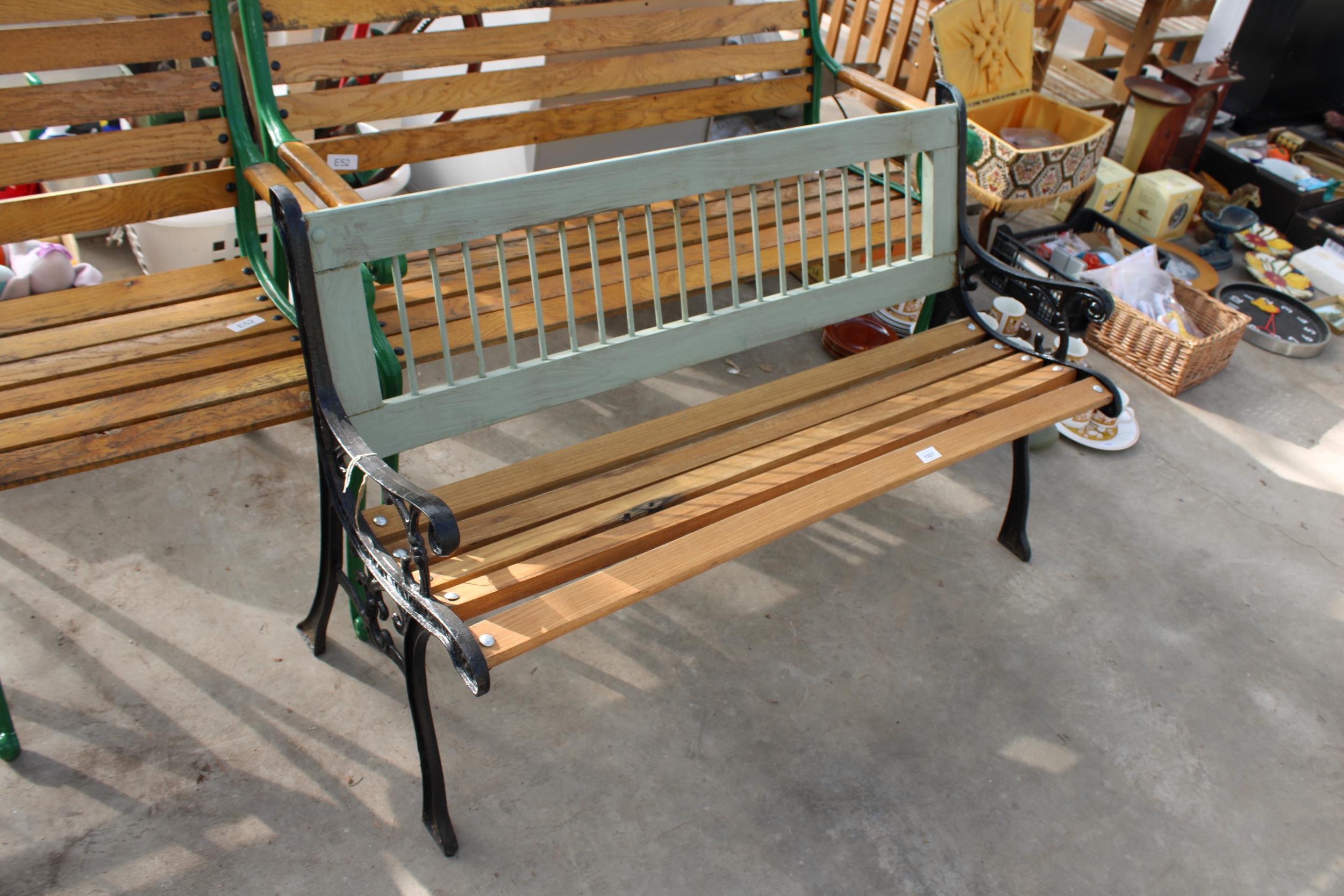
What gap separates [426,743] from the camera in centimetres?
195

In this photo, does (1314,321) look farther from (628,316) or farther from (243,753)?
(243,753)

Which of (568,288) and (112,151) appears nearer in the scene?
(568,288)

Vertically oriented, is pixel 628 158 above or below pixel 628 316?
above

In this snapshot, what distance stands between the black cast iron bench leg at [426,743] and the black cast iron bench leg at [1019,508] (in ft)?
5.60

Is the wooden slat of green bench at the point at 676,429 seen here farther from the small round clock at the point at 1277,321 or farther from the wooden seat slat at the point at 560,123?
the small round clock at the point at 1277,321

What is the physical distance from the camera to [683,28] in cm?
296

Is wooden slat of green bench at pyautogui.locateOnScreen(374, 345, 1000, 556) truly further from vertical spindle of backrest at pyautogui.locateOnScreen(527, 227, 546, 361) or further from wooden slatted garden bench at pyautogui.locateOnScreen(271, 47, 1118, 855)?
vertical spindle of backrest at pyautogui.locateOnScreen(527, 227, 546, 361)

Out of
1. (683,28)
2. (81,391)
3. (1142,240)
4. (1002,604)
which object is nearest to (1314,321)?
(1142,240)

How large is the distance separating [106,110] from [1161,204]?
4.21 m

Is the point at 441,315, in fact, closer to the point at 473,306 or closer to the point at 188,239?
the point at 473,306

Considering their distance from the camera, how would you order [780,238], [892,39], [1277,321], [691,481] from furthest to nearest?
[892,39] < [1277,321] < [780,238] < [691,481]

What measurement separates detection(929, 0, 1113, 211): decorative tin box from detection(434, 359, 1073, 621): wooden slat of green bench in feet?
4.86

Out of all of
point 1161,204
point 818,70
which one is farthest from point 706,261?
point 1161,204

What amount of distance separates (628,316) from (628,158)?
0.38m
